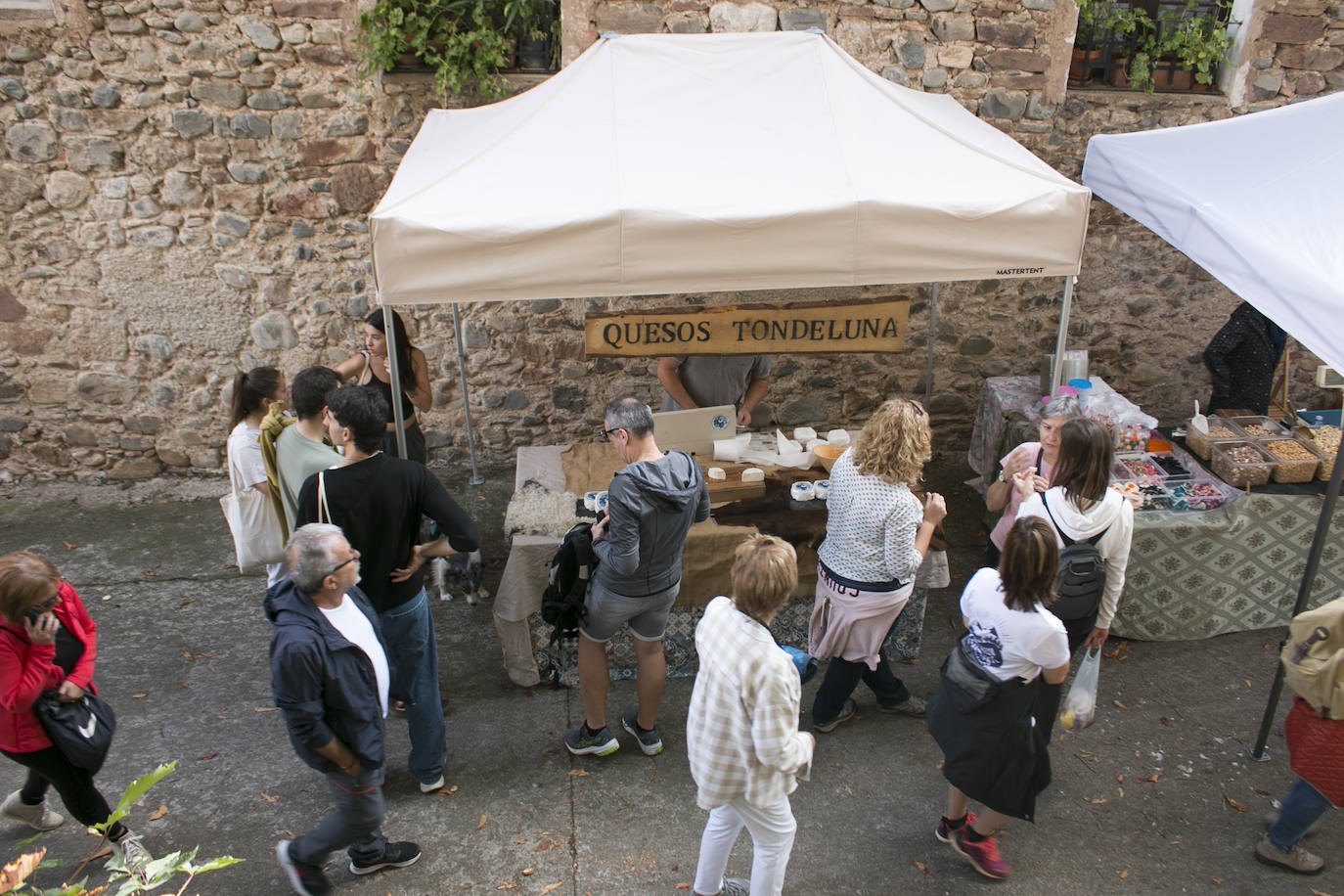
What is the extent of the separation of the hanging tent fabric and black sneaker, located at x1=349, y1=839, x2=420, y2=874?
2.04 metres

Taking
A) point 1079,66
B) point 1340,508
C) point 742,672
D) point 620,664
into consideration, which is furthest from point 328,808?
point 1079,66

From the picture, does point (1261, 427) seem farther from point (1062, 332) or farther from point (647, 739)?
point (647, 739)

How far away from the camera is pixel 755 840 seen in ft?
8.73

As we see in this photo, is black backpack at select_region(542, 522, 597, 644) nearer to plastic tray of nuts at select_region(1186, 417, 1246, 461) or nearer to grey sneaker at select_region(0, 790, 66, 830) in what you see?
grey sneaker at select_region(0, 790, 66, 830)

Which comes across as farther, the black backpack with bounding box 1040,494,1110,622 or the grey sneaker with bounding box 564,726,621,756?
the grey sneaker with bounding box 564,726,621,756

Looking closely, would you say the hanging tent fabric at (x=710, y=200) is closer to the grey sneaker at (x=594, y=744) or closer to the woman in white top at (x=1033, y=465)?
the woman in white top at (x=1033, y=465)

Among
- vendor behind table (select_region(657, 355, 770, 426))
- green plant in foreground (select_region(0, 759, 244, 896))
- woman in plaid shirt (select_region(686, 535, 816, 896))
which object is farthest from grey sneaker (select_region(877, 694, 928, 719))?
green plant in foreground (select_region(0, 759, 244, 896))

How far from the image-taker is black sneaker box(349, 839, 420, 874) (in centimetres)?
307

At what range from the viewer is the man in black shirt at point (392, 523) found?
2996mm

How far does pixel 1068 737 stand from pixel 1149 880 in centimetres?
72

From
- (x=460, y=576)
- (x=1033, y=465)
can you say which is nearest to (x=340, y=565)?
(x=460, y=576)

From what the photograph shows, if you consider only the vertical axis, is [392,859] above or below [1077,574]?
below

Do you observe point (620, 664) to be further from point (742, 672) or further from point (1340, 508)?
point (1340, 508)

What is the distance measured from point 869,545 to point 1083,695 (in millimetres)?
1143
